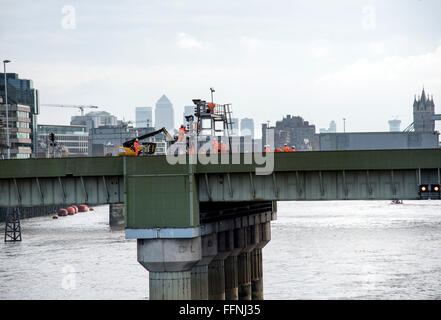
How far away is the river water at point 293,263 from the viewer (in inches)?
3031

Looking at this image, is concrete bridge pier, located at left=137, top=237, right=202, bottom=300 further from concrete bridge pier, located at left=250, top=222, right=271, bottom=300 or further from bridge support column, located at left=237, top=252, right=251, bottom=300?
concrete bridge pier, located at left=250, top=222, right=271, bottom=300

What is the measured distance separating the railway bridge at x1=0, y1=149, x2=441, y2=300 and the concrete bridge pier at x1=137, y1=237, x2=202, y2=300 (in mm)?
58

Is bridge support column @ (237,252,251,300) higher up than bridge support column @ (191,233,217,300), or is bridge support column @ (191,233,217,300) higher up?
bridge support column @ (191,233,217,300)

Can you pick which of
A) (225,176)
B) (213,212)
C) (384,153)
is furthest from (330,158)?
(213,212)

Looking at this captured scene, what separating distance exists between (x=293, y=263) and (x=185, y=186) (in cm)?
5460

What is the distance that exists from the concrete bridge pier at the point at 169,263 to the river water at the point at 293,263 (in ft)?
95.6

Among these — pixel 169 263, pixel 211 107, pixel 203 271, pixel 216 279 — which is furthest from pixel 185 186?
pixel 211 107

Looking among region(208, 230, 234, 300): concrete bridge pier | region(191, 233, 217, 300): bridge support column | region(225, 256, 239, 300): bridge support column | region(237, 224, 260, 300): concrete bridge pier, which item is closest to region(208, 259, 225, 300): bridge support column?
region(208, 230, 234, 300): concrete bridge pier

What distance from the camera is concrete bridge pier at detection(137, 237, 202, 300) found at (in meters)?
44.0

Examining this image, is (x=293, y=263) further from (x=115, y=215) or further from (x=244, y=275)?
(x=115, y=215)

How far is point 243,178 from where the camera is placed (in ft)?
147

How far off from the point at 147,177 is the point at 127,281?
41209 mm
